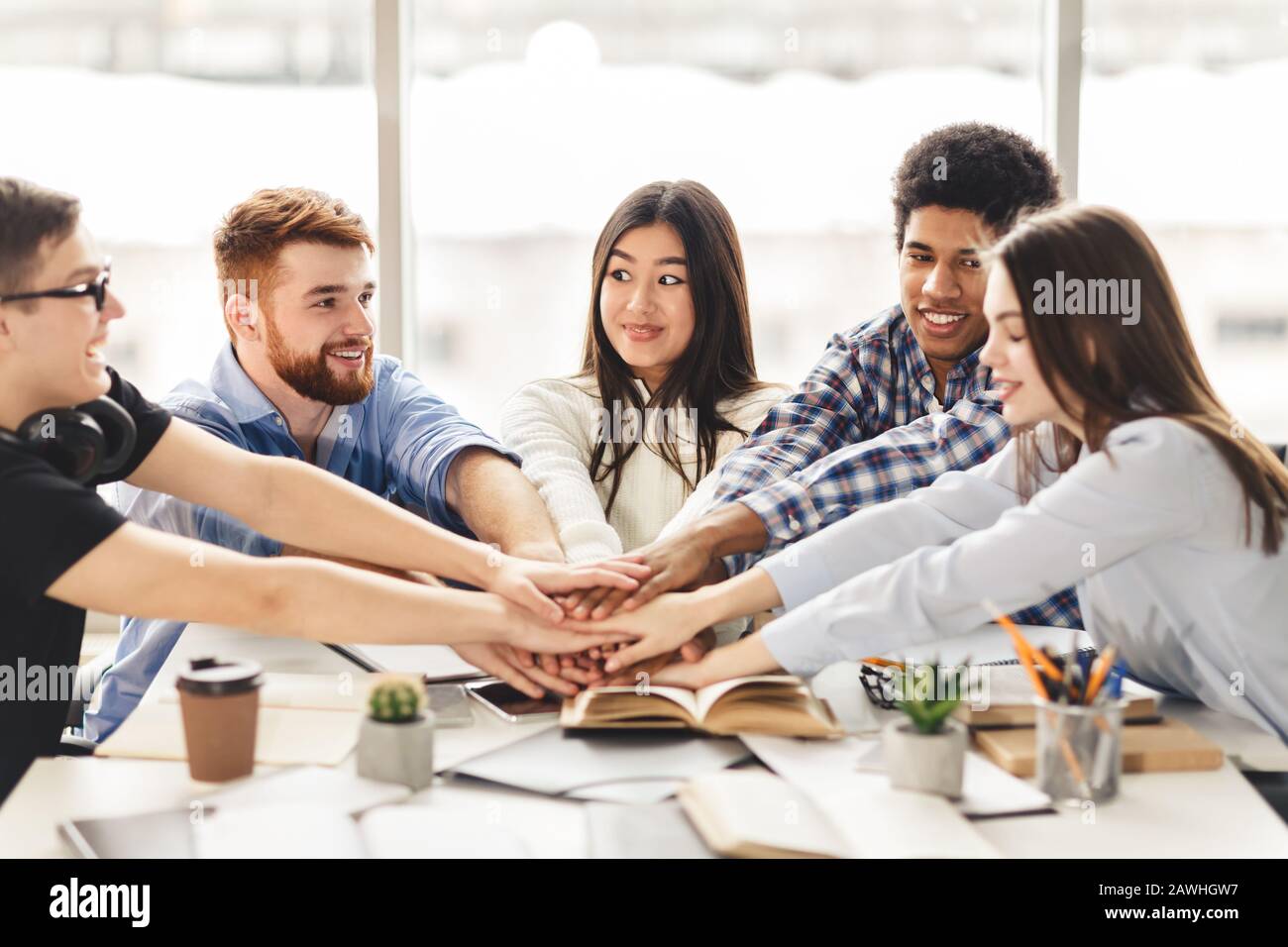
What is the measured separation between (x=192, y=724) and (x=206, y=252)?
2517 mm

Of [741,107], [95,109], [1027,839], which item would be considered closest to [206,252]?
[95,109]

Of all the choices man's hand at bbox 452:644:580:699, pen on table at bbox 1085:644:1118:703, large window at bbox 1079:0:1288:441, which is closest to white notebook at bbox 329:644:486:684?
man's hand at bbox 452:644:580:699

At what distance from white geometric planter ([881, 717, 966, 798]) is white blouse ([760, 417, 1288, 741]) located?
12.5 inches

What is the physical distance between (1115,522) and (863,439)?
96 centimetres

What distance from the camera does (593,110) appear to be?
3.24m

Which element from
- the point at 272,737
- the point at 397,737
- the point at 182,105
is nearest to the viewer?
the point at 397,737

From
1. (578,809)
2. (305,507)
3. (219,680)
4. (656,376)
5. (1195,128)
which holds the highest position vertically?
(1195,128)

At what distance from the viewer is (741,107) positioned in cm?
321

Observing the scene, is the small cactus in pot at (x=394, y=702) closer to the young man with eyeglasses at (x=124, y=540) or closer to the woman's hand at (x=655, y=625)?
the young man with eyeglasses at (x=124, y=540)

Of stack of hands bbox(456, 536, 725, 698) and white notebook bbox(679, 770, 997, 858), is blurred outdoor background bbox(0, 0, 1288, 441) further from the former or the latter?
white notebook bbox(679, 770, 997, 858)

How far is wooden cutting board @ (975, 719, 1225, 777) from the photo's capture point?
1.10 m

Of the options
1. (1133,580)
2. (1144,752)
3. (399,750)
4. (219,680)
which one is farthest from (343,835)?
(1133,580)

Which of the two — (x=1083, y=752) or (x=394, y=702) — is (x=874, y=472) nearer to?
(x=1083, y=752)
